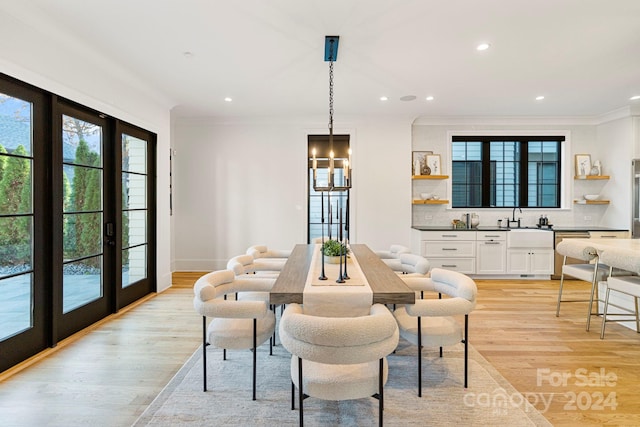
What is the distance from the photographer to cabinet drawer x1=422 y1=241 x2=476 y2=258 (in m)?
5.43

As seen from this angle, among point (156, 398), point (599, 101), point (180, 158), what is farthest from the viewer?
point (180, 158)

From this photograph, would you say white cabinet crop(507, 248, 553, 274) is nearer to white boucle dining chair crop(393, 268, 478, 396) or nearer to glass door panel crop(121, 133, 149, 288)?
white boucle dining chair crop(393, 268, 478, 396)

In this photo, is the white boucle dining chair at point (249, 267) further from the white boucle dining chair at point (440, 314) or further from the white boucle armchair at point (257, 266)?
the white boucle dining chair at point (440, 314)

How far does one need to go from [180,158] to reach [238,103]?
1718 millimetres

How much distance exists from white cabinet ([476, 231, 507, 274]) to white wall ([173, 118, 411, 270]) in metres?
1.18

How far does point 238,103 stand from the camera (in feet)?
16.4

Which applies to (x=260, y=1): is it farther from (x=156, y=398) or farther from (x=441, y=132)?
(x=441, y=132)

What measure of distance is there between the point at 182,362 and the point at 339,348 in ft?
5.84

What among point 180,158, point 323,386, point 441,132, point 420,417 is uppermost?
point 441,132

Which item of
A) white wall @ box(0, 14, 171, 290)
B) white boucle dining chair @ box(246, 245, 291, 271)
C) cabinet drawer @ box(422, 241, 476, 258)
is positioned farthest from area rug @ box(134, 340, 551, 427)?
cabinet drawer @ box(422, 241, 476, 258)

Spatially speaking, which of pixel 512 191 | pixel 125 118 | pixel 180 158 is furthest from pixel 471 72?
pixel 180 158

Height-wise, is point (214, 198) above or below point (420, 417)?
above

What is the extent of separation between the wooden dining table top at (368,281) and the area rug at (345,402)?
0.68 meters

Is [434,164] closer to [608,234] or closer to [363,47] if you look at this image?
[608,234]
